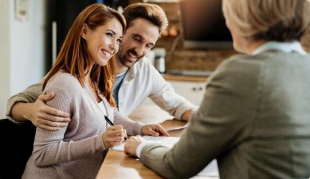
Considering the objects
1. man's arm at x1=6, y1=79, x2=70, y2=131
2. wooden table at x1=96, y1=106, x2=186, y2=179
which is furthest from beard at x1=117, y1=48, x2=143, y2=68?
wooden table at x1=96, y1=106, x2=186, y2=179

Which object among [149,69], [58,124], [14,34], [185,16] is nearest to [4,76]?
[14,34]

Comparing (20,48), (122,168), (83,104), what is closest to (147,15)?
(83,104)

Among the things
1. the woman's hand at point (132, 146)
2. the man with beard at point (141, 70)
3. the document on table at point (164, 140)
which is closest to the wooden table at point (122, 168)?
the woman's hand at point (132, 146)

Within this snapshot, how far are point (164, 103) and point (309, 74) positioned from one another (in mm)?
1336

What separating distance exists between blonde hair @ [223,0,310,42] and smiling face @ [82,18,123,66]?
689 millimetres

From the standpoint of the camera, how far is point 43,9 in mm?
4160

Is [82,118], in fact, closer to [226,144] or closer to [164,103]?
[226,144]

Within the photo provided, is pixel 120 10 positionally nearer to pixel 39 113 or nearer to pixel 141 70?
pixel 141 70

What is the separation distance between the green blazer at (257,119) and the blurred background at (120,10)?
286 cm

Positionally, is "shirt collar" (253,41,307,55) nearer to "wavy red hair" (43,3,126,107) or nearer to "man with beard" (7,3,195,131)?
"wavy red hair" (43,3,126,107)

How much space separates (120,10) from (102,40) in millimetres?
2770

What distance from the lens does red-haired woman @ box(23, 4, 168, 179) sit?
130cm

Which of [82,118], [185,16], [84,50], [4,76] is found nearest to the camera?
[82,118]

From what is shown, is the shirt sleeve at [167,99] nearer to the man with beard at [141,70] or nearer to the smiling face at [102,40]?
the man with beard at [141,70]
